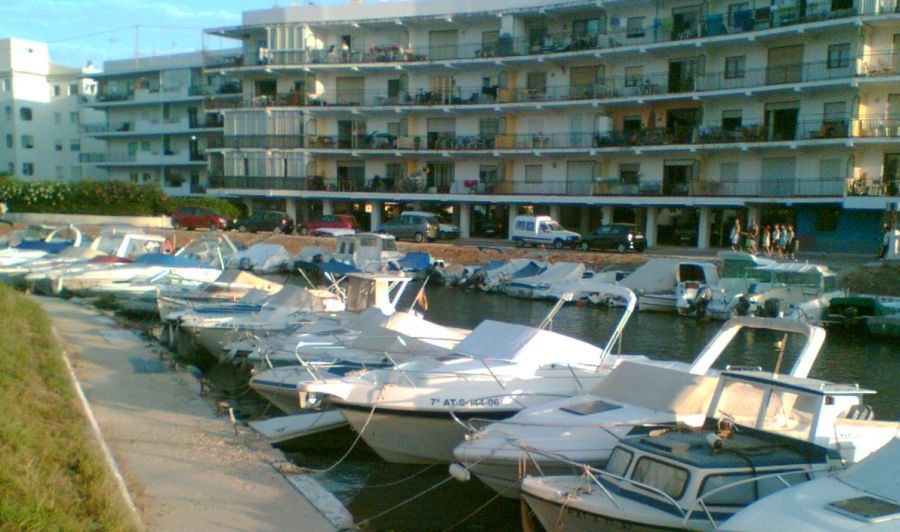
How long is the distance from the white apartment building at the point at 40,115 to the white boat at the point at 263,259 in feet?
166

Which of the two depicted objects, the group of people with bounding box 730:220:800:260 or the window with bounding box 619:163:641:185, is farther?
the window with bounding box 619:163:641:185

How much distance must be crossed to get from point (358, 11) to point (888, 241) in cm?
4155

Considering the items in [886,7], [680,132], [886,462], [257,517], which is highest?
[886,7]

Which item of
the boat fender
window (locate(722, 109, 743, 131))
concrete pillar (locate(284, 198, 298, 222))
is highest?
window (locate(722, 109, 743, 131))

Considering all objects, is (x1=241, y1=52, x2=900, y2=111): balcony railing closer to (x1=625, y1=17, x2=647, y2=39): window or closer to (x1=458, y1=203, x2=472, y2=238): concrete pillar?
(x1=625, y1=17, x2=647, y2=39): window

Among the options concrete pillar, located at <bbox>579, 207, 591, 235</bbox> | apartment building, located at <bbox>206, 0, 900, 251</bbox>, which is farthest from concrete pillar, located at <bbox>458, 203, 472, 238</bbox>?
concrete pillar, located at <bbox>579, 207, 591, 235</bbox>

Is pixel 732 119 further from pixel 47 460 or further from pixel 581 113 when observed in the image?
pixel 47 460

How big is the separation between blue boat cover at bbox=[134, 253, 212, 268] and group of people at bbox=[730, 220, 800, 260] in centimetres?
2773

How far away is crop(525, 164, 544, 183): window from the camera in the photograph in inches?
Result: 2283

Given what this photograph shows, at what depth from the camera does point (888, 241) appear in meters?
39.3

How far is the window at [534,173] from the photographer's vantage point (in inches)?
2283

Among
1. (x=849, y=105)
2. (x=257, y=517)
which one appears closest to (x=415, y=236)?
(x=849, y=105)

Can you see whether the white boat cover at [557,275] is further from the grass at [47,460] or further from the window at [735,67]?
the grass at [47,460]

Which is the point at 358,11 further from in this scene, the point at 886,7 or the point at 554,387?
the point at 554,387
